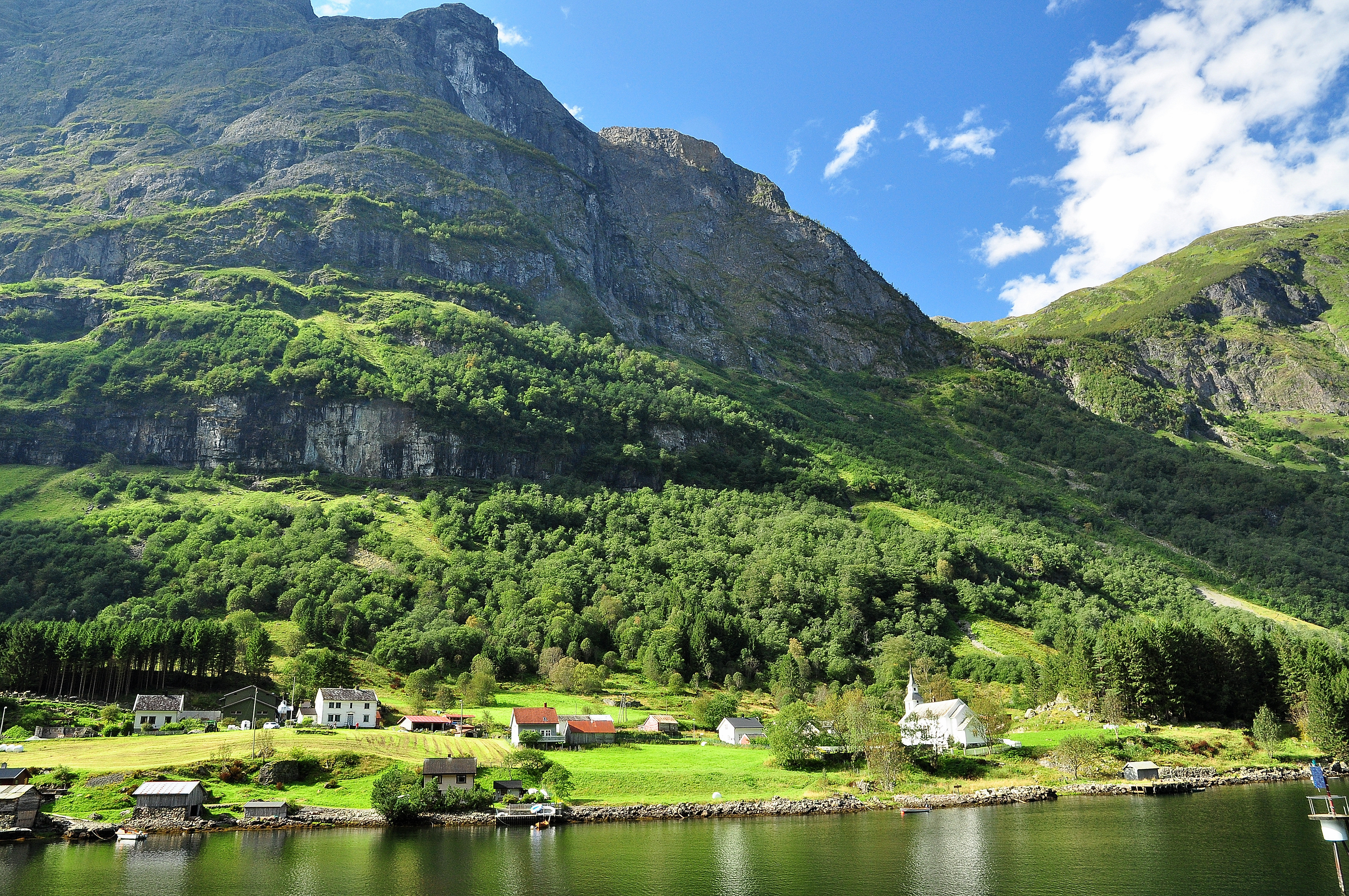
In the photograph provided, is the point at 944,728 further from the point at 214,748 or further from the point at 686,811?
the point at 214,748

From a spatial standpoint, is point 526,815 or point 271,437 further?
point 271,437

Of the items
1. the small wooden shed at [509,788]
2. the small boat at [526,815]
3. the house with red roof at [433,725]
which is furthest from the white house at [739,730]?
the small boat at [526,815]

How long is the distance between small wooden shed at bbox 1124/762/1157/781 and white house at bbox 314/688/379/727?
7466 cm

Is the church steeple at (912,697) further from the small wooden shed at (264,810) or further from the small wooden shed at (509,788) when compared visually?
the small wooden shed at (264,810)

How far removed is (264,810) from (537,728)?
1111 inches

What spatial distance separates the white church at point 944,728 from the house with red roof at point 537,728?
113 feet

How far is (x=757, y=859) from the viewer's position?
45938 millimetres

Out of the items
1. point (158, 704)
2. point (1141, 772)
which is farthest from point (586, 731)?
point (1141, 772)

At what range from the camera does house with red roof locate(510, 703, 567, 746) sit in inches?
3243

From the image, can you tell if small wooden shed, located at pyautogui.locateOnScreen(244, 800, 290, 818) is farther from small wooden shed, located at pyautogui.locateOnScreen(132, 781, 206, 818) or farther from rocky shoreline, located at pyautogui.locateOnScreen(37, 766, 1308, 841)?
small wooden shed, located at pyautogui.locateOnScreen(132, 781, 206, 818)

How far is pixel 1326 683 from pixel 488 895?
81.9 m

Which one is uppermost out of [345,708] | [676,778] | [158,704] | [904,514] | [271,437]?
[271,437]

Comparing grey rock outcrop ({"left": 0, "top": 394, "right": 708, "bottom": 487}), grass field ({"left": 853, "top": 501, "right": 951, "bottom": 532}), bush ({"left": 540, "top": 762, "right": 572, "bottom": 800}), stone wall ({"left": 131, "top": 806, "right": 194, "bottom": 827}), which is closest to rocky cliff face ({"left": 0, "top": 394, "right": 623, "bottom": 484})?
grey rock outcrop ({"left": 0, "top": 394, "right": 708, "bottom": 487})

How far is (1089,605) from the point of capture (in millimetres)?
126500
